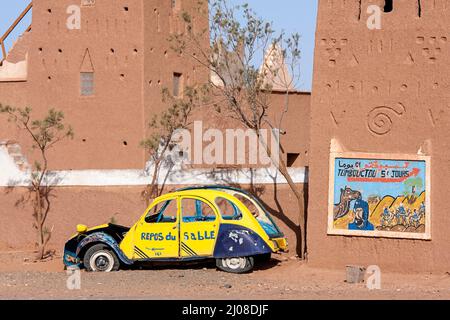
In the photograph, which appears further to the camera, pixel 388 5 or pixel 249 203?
pixel 249 203

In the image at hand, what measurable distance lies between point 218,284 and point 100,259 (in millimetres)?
2898

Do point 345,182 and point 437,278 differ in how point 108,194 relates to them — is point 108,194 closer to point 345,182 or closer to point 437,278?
point 345,182

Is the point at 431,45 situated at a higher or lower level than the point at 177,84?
higher

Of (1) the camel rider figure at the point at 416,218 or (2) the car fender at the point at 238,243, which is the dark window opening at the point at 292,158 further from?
(1) the camel rider figure at the point at 416,218

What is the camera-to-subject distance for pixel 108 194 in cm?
1923

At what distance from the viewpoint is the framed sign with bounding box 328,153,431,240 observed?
15.0m

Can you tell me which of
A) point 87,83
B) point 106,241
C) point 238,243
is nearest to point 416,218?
point 238,243

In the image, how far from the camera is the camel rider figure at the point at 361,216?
601 inches

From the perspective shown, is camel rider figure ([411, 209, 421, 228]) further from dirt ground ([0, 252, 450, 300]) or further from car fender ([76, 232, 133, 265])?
car fender ([76, 232, 133, 265])

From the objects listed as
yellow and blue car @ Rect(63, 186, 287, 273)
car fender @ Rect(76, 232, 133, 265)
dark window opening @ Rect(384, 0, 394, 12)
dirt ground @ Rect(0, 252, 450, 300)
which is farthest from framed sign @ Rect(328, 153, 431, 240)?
car fender @ Rect(76, 232, 133, 265)

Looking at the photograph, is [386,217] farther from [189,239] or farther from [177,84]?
[177,84]

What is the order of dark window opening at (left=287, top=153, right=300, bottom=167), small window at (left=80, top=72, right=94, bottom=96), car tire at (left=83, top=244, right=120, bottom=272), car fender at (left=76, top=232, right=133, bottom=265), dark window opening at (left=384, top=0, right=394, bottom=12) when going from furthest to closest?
dark window opening at (left=287, top=153, right=300, bottom=167)
small window at (left=80, top=72, right=94, bottom=96)
car tire at (left=83, top=244, right=120, bottom=272)
car fender at (left=76, top=232, right=133, bottom=265)
dark window opening at (left=384, top=0, right=394, bottom=12)

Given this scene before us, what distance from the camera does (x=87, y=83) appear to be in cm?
2330

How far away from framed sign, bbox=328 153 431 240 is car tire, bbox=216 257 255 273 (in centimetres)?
152
